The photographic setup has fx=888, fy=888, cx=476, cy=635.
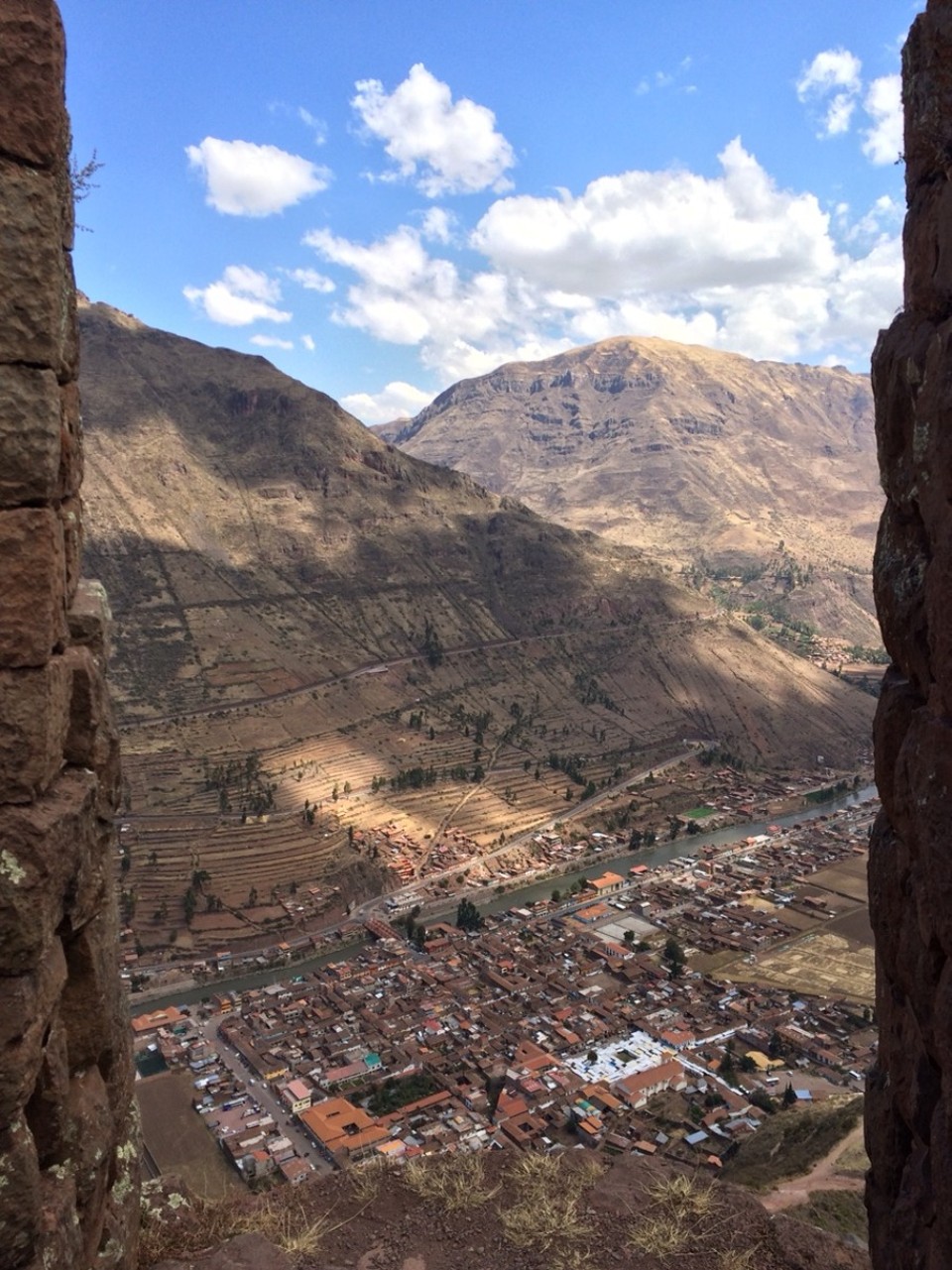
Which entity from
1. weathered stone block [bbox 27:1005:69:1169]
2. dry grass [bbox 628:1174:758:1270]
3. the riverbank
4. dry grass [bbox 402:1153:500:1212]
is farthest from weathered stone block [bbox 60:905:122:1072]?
the riverbank

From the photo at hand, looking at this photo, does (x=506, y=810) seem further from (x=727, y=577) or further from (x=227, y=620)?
(x=727, y=577)

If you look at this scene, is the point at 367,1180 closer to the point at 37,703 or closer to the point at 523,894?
the point at 37,703

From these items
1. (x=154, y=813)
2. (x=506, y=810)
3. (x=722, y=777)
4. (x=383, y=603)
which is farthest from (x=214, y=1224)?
(x=383, y=603)

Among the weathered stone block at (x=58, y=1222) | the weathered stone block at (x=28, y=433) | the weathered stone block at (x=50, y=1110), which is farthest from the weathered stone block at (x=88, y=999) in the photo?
the weathered stone block at (x=28, y=433)

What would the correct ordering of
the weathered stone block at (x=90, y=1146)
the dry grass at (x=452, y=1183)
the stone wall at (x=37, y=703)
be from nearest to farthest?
the stone wall at (x=37, y=703), the weathered stone block at (x=90, y=1146), the dry grass at (x=452, y=1183)

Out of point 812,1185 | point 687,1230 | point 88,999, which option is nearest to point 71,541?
point 88,999

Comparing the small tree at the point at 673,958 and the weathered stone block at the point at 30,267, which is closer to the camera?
the weathered stone block at the point at 30,267

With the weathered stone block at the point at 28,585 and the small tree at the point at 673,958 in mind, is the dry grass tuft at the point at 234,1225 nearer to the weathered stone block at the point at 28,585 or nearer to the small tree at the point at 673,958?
the weathered stone block at the point at 28,585
